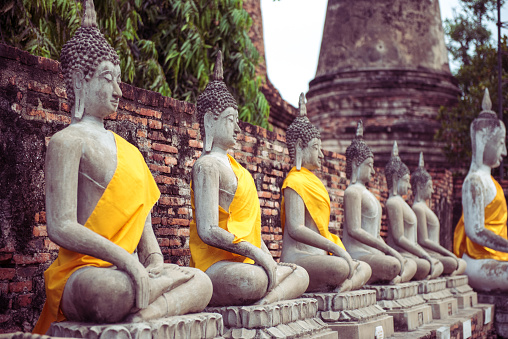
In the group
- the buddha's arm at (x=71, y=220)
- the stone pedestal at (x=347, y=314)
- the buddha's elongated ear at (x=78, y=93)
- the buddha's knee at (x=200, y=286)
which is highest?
the buddha's elongated ear at (x=78, y=93)

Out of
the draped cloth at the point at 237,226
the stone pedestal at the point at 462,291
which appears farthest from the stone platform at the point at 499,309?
the draped cloth at the point at 237,226

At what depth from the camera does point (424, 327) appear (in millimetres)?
6227

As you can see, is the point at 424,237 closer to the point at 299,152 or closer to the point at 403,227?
the point at 403,227

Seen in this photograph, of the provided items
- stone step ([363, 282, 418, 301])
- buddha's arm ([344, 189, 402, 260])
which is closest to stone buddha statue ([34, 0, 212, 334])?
buddha's arm ([344, 189, 402, 260])

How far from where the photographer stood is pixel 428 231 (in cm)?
838

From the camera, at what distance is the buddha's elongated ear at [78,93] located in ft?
10.8

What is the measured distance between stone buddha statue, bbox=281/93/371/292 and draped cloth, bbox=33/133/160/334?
1.91 metres

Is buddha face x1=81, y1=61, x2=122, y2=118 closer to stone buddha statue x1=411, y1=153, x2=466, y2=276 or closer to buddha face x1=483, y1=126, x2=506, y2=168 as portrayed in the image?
stone buddha statue x1=411, y1=153, x2=466, y2=276

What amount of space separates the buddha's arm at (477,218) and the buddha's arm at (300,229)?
3822mm

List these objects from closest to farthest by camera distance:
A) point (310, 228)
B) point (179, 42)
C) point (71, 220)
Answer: point (71, 220)
point (310, 228)
point (179, 42)

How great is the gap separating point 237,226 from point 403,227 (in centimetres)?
367

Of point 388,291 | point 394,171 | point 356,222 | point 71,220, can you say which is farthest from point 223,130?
point 394,171

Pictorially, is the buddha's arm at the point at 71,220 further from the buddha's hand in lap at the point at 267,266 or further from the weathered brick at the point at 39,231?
the weathered brick at the point at 39,231

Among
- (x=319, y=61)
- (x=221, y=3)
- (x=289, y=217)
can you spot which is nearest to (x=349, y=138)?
(x=319, y=61)
